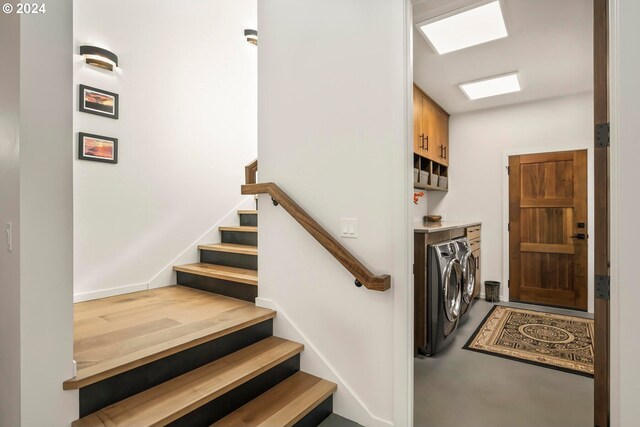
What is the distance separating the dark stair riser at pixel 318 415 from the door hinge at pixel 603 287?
1.43 meters

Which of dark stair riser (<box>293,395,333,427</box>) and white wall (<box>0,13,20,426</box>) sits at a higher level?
white wall (<box>0,13,20,426</box>)

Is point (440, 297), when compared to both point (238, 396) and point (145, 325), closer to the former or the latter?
point (238, 396)

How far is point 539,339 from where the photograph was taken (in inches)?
126

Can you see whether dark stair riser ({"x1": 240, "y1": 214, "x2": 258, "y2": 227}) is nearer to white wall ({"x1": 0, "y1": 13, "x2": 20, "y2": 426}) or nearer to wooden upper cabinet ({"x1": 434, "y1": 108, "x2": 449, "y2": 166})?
white wall ({"x1": 0, "y1": 13, "x2": 20, "y2": 426})

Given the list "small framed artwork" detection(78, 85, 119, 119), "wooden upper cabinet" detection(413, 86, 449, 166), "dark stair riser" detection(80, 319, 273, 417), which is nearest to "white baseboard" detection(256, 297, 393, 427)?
"dark stair riser" detection(80, 319, 273, 417)

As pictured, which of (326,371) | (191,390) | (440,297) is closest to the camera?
(191,390)

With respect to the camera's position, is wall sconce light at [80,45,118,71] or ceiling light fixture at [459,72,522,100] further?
ceiling light fixture at [459,72,522,100]

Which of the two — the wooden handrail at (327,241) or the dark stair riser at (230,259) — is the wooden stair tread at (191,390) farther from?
the dark stair riser at (230,259)

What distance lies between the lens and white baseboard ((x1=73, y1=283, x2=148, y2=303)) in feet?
8.55

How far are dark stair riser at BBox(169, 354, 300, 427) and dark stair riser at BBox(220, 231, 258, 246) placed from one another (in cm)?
140

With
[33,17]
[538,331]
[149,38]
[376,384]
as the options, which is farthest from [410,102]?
[538,331]

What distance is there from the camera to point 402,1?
1.75 m

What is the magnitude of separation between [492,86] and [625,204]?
3.16 m

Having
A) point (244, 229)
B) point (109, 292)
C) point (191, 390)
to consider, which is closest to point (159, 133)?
point (244, 229)
